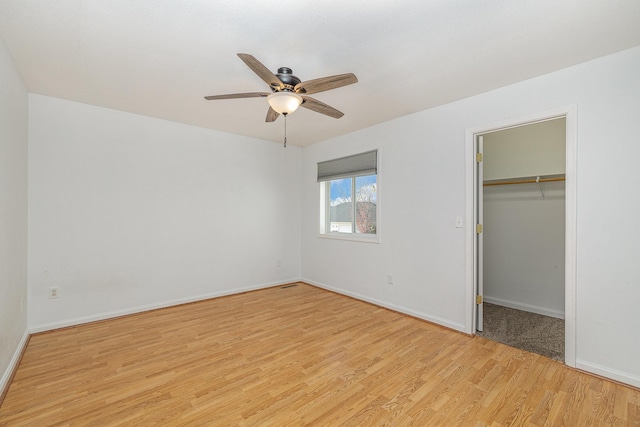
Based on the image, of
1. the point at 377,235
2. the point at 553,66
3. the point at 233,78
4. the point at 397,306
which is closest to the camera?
the point at 553,66

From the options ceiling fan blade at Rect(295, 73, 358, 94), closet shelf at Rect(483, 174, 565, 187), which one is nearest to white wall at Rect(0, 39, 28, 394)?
ceiling fan blade at Rect(295, 73, 358, 94)

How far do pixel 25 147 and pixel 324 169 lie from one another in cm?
351

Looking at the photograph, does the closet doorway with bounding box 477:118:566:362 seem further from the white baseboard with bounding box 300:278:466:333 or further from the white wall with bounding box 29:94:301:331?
the white wall with bounding box 29:94:301:331

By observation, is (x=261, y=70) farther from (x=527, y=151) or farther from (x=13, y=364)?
(x=527, y=151)

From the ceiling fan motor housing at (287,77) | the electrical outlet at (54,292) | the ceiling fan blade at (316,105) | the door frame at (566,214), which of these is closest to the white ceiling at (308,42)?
the ceiling fan motor housing at (287,77)

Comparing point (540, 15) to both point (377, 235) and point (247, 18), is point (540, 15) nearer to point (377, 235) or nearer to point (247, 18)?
point (247, 18)

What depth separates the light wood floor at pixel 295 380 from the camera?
1.74m

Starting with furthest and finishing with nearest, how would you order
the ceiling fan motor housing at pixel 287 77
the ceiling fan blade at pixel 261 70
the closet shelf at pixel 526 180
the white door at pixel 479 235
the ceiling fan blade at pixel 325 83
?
the closet shelf at pixel 526 180, the white door at pixel 479 235, the ceiling fan motor housing at pixel 287 77, the ceiling fan blade at pixel 325 83, the ceiling fan blade at pixel 261 70

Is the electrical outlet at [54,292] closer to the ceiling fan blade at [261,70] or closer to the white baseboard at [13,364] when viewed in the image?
the white baseboard at [13,364]

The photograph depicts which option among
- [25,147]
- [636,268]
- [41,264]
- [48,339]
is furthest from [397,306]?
[25,147]

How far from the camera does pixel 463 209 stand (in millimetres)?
2971

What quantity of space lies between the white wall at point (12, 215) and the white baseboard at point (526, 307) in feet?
16.2

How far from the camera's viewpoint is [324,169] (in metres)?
4.70

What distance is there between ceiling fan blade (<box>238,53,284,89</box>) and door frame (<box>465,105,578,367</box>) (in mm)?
2057
